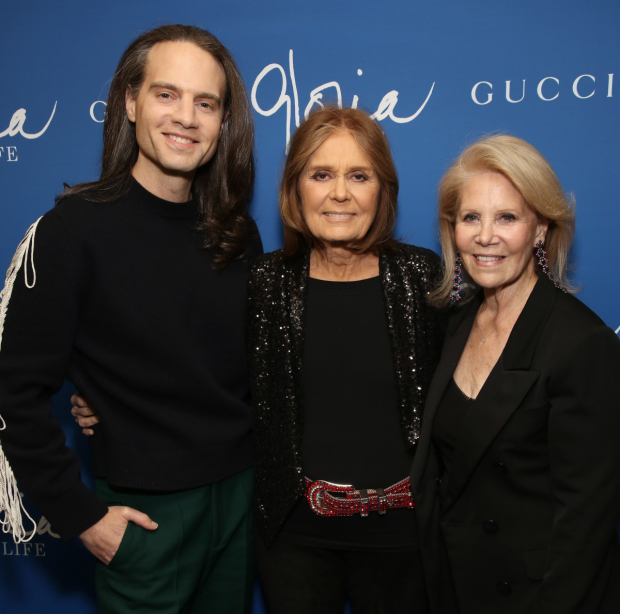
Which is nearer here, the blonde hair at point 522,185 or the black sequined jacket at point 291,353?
the blonde hair at point 522,185

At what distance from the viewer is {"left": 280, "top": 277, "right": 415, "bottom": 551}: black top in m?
1.42

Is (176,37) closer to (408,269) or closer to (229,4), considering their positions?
(229,4)

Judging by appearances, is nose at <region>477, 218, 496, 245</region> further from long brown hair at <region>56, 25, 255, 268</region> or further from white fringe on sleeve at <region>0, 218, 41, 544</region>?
white fringe on sleeve at <region>0, 218, 41, 544</region>

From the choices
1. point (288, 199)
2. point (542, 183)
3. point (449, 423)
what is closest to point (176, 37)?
point (288, 199)

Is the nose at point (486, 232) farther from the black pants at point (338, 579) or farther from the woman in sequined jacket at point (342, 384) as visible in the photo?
the black pants at point (338, 579)

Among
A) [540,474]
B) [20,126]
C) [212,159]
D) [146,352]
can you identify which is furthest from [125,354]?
[20,126]

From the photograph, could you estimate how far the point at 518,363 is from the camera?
3.98ft

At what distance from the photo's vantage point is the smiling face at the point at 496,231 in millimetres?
1276

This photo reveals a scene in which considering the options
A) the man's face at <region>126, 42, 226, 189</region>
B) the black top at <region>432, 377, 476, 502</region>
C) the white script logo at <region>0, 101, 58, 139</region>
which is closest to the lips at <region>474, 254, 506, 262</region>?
the black top at <region>432, 377, 476, 502</region>

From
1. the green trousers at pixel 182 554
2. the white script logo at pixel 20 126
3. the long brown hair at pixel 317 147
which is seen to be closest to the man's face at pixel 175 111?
the long brown hair at pixel 317 147

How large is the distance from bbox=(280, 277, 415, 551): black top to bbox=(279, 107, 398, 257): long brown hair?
0.22 m

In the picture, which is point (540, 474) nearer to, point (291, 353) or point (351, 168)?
point (291, 353)

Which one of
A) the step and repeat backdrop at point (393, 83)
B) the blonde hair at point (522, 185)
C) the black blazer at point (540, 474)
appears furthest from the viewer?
the step and repeat backdrop at point (393, 83)

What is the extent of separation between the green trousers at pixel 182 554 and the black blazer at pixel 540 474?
53 centimetres
